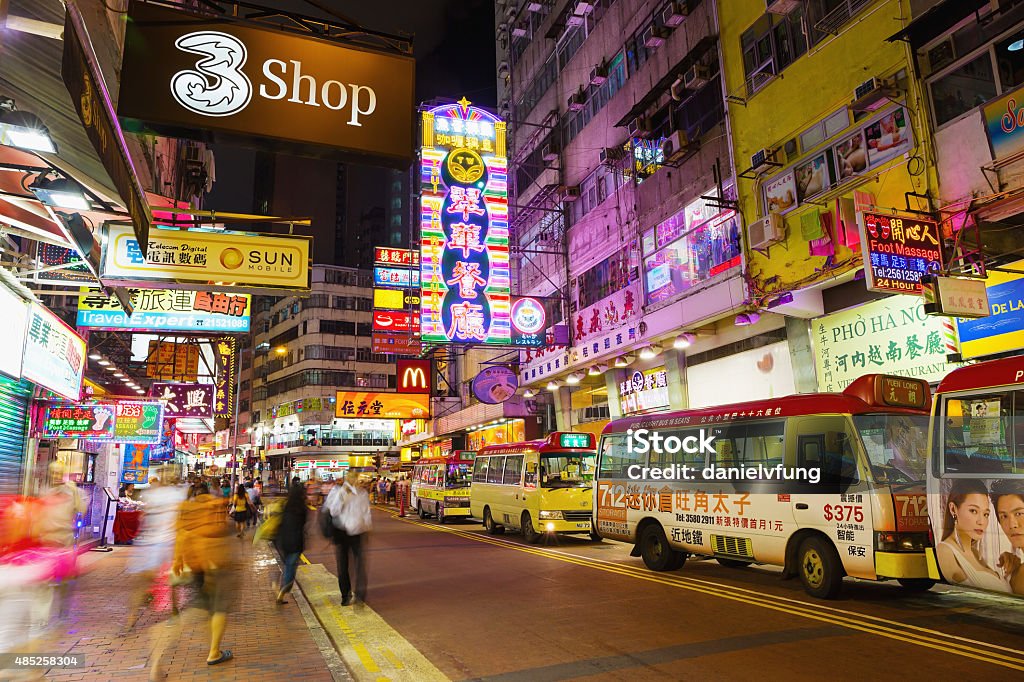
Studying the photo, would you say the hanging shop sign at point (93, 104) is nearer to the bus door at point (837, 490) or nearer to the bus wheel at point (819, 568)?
the bus door at point (837, 490)

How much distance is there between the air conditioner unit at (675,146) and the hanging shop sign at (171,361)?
58.4 feet

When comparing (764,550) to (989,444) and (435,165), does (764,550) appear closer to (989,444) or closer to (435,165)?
(989,444)

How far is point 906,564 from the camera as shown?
28.3 feet

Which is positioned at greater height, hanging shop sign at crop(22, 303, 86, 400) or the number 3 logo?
the number 3 logo

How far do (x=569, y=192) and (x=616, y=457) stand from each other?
665 inches

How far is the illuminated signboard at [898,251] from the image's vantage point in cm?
1155

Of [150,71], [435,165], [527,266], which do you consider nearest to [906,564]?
[150,71]

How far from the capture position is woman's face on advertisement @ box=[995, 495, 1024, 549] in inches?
276

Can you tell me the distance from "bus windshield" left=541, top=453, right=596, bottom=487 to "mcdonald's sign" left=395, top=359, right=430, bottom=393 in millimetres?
21139

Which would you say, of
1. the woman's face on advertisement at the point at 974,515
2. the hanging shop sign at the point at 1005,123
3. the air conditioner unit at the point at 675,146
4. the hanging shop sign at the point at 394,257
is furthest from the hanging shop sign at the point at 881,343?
the hanging shop sign at the point at 394,257

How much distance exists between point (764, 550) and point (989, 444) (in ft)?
13.2

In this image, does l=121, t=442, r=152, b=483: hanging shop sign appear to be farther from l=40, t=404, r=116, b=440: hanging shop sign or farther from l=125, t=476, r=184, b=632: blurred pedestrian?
l=125, t=476, r=184, b=632: blurred pedestrian

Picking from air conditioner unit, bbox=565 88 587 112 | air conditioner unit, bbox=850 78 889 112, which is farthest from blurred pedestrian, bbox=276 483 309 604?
air conditioner unit, bbox=565 88 587 112

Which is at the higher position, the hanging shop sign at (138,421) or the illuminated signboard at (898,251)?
the illuminated signboard at (898,251)
